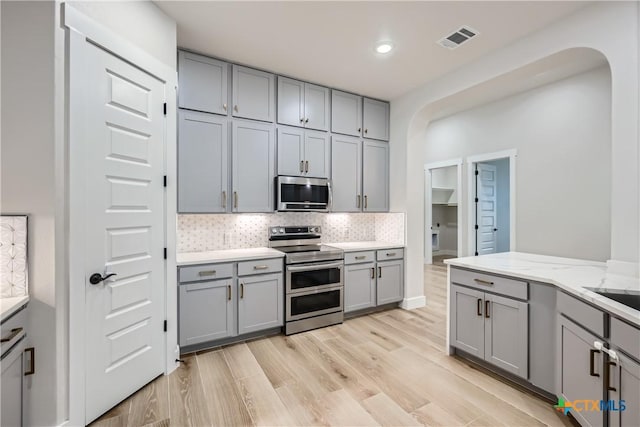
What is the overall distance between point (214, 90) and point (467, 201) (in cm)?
469

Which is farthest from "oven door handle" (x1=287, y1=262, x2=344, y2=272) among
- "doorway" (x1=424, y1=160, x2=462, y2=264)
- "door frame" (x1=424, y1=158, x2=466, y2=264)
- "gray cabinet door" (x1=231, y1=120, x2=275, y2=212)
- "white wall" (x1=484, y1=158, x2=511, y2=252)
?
"white wall" (x1=484, y1=158, x2=511, y2=252)

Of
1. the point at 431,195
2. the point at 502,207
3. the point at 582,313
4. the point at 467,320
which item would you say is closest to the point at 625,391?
the point at 582,313

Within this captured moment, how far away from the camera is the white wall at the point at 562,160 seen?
11.8ft

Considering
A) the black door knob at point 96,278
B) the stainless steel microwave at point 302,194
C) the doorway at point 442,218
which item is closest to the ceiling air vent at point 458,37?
the stainless steel microwave at point 302,194

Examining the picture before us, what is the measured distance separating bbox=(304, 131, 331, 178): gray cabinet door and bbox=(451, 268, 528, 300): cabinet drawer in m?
1.90

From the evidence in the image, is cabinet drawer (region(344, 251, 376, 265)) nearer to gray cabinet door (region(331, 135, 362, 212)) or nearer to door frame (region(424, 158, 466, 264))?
gray cabinet door (region(331, 135, 362, 212))

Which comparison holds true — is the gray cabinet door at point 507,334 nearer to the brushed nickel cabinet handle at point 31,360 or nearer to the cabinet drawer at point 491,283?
the cabinet drawer at point 491,283

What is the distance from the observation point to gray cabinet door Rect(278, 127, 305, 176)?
10.9ft

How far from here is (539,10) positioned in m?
2.24

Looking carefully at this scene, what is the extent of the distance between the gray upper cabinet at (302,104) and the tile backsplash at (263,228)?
45.6 inches

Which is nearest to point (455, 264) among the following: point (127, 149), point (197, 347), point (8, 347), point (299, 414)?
point (299, 414)

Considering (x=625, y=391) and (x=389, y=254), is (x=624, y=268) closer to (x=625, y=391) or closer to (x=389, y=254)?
(x=625, y=391)

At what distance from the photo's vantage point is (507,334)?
2.22m

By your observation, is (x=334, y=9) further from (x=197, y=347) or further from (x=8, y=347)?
(x=197, y=347)
